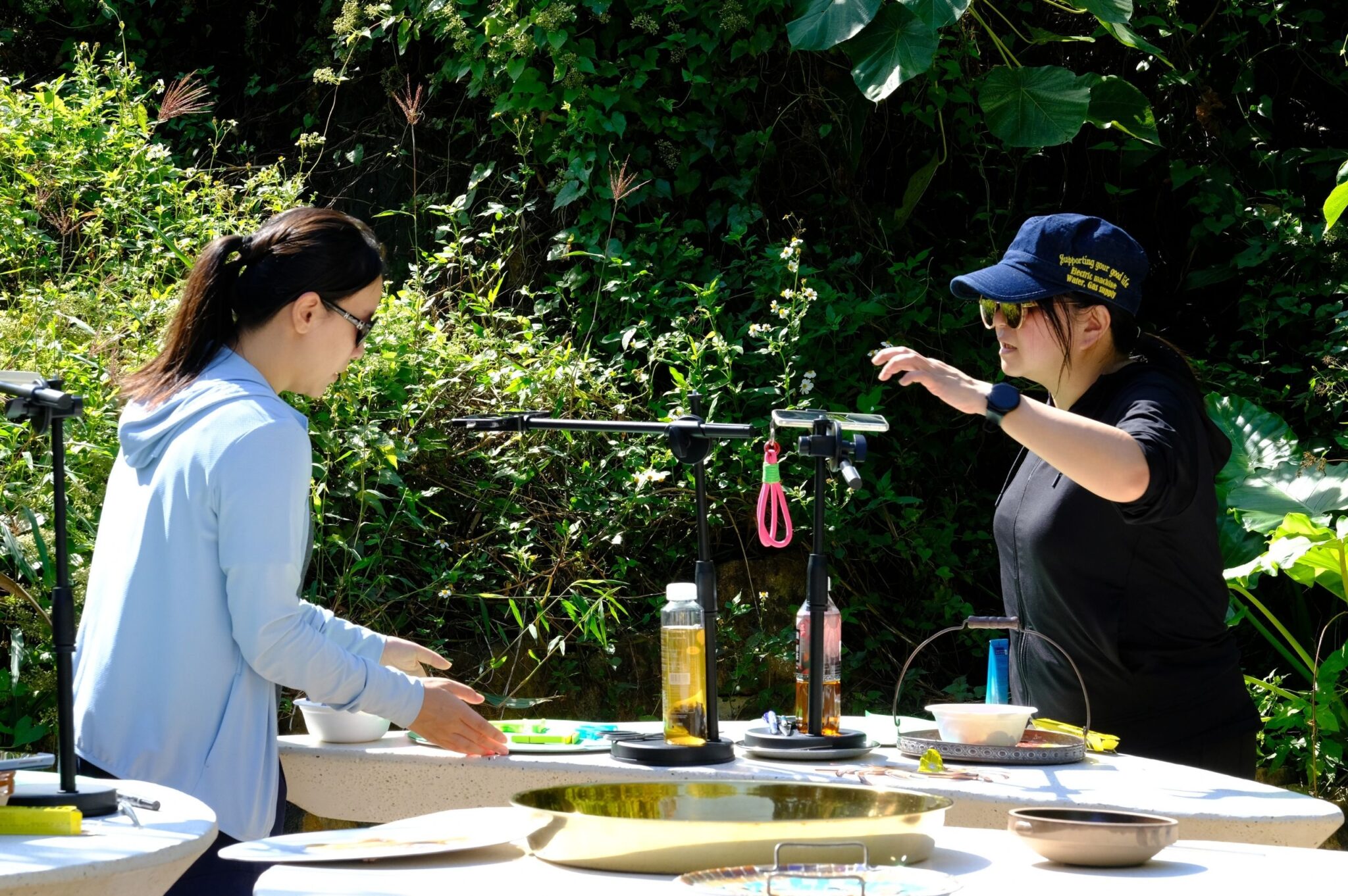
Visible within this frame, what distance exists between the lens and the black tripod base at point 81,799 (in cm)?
172

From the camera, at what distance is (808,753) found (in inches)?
95.0

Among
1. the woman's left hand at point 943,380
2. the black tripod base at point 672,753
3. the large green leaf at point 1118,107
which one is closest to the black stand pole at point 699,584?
the black tripod base at point 672,753

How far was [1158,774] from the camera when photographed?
232 cm

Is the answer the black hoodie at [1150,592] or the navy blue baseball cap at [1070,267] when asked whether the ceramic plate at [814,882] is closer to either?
the black hoodie at [1150,592]

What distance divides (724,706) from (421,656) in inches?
86.7

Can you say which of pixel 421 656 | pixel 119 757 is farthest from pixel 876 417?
pixel 119 757

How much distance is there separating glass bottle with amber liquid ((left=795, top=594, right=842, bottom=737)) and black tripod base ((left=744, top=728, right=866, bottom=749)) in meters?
0.04

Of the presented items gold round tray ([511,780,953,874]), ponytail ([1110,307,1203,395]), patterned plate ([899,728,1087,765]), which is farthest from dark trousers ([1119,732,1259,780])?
gold round tray ([511,780,953,874])

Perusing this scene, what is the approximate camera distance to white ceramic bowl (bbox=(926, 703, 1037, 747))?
95.2 inches

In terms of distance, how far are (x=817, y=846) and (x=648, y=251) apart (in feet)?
14.0

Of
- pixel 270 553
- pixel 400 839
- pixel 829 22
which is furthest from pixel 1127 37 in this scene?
pixel 400 839

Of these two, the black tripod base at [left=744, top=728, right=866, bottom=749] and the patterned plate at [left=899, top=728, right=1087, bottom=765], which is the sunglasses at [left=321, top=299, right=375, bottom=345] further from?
the patterned plate at [left=899, top=728, right=1087, bottom=765]

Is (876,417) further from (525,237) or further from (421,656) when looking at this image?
(525,237)

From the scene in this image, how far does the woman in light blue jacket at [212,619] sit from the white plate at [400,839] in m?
0.62
